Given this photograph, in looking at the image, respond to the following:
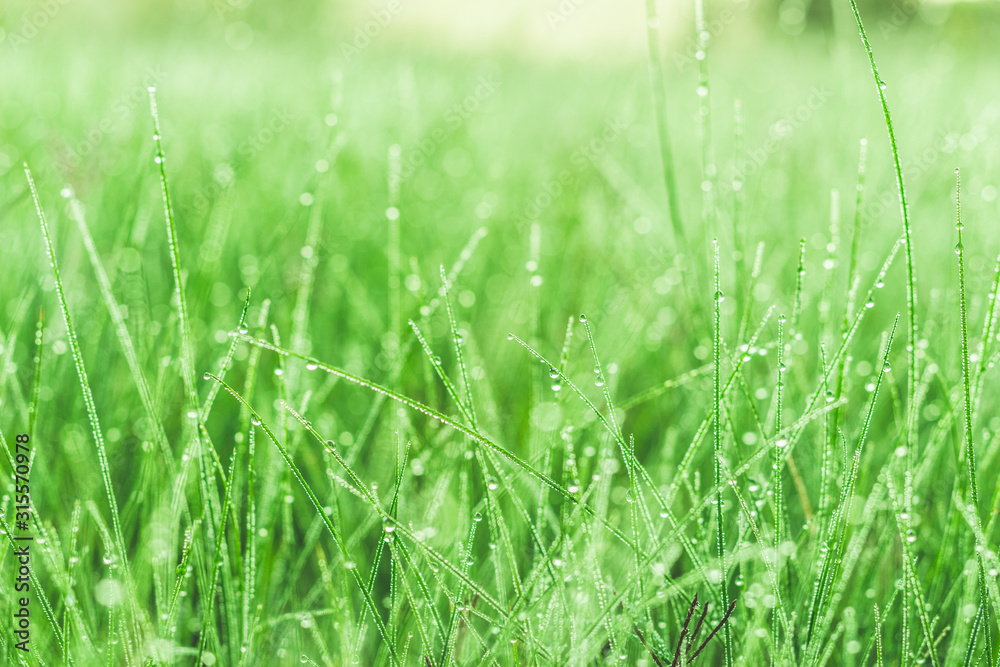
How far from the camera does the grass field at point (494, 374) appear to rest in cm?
53

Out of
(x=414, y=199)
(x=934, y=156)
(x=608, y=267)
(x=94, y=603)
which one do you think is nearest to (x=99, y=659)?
(x=94, y=603)

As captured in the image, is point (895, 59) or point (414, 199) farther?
point (895, 59)

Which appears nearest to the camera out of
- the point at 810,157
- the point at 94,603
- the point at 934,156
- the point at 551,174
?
the point at 94,603

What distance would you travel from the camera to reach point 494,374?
996 mm

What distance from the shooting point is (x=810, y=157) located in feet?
5.97

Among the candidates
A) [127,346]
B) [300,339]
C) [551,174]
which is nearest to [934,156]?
[551,174]

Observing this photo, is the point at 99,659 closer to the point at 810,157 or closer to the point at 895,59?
the point at 810,157

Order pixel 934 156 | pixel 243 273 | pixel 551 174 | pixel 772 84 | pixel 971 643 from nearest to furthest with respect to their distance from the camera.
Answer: pixel 971 643, pixel 243 273, pixel 934 156, pixel 551 174, pixel 772 84

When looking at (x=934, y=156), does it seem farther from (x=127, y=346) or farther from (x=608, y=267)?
(x=127, y=346)

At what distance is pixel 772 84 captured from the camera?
246 centimetres

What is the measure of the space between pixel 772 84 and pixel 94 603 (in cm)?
249

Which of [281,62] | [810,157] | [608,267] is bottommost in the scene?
[608,267]

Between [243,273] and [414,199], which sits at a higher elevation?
[414,199]

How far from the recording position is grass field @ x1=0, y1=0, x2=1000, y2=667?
53 centimetres
